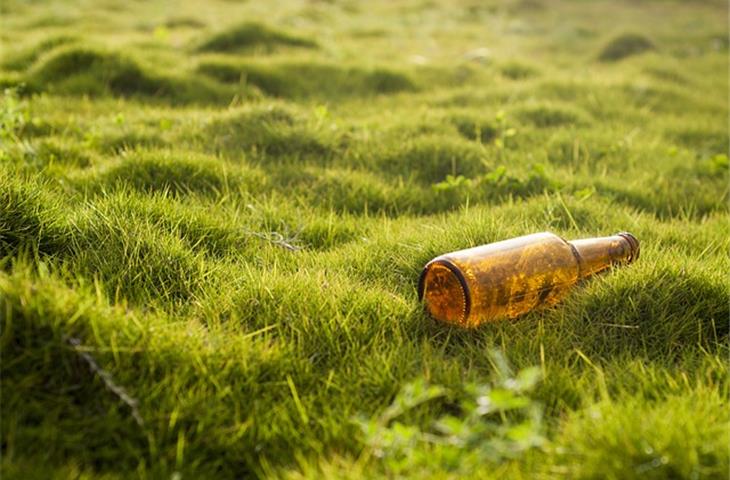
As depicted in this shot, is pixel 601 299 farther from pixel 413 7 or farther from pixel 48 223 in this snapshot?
pixel 413 7

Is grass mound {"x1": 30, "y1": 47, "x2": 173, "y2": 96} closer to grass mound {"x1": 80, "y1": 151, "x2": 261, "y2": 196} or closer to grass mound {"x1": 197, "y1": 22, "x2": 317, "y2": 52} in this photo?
grass mound {"x1": 197, "y1": 22, "x2": 317, "y2": 52}

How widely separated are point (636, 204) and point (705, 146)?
92.1 inches

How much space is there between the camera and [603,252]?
3.06 m

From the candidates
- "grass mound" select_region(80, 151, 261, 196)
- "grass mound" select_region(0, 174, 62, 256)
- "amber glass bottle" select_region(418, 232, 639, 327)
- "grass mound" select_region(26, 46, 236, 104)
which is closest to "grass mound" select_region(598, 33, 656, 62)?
"grass mound" select_region(26, 46, 236, 104)

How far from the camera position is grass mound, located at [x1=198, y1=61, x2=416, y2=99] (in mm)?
7023

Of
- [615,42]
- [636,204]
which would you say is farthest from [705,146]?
[615,42]

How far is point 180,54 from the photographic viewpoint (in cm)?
792

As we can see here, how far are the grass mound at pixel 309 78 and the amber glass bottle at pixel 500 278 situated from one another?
4467 millimetres

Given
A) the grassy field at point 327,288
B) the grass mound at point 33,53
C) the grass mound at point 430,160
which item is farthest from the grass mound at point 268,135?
the grass mound at point 33,53

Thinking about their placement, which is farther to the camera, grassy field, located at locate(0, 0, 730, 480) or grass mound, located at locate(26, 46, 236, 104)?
grass mound, located at locate(26, 46, 236, 104)

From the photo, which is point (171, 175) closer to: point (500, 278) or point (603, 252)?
point (500, 278)

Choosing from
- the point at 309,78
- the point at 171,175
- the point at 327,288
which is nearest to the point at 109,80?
the point at 309,78

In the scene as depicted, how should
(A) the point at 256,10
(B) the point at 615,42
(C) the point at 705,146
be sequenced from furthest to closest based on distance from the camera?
(A) the point at 256,10 < (B) the point at 615,42 < (C) the point at 705,146

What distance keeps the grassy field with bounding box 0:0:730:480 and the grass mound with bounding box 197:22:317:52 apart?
145 centimetres
